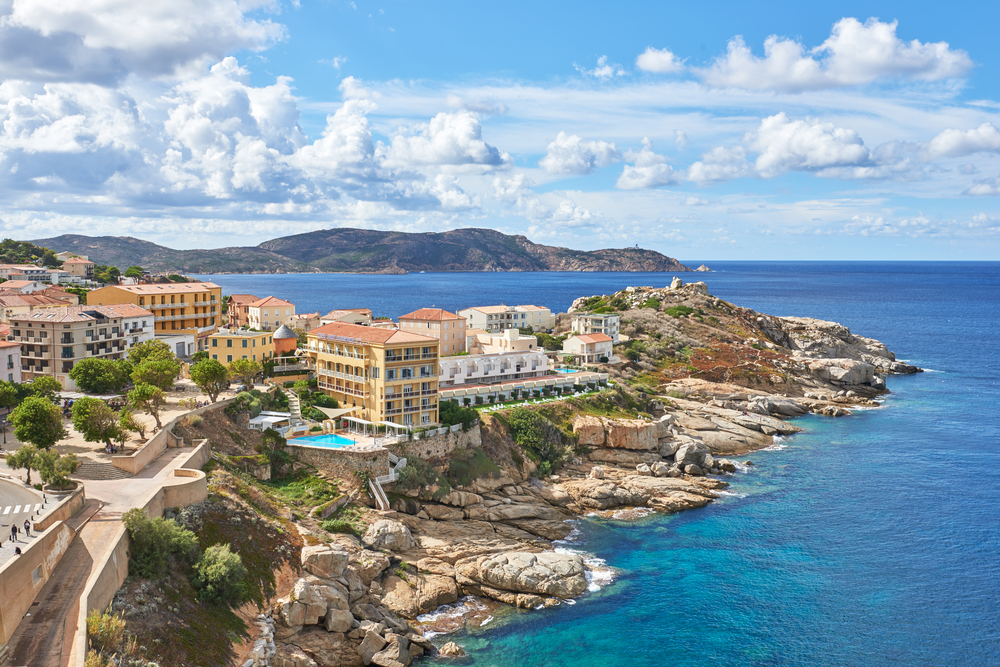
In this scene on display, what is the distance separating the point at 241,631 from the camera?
35281mm

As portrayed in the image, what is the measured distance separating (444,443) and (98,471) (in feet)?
89.3

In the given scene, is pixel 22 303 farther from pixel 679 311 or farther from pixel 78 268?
pixel 679 311

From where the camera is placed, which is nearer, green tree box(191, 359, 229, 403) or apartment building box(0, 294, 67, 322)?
green tree box(191, 359, 229, 403)

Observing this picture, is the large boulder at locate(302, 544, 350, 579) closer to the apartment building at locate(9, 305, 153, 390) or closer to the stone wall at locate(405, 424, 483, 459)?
the stone wall at locate(405, 424, 483, 459)

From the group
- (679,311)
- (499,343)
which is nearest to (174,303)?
(499,343)

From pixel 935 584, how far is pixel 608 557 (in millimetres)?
21825

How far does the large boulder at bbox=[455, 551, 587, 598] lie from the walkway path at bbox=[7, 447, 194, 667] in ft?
68.8

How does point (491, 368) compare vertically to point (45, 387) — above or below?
below

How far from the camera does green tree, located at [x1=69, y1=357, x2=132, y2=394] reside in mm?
58062

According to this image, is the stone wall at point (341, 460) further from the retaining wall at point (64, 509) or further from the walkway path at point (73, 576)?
the retaining wall at point (64, 509)

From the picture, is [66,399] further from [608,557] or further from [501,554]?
[608,557]

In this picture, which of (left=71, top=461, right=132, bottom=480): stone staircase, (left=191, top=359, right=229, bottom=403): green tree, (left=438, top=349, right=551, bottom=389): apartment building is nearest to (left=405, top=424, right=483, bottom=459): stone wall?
(left=438, top=349, right=551, bottom=389): apartment building

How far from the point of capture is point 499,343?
313 ft

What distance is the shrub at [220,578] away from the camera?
1406 inches
